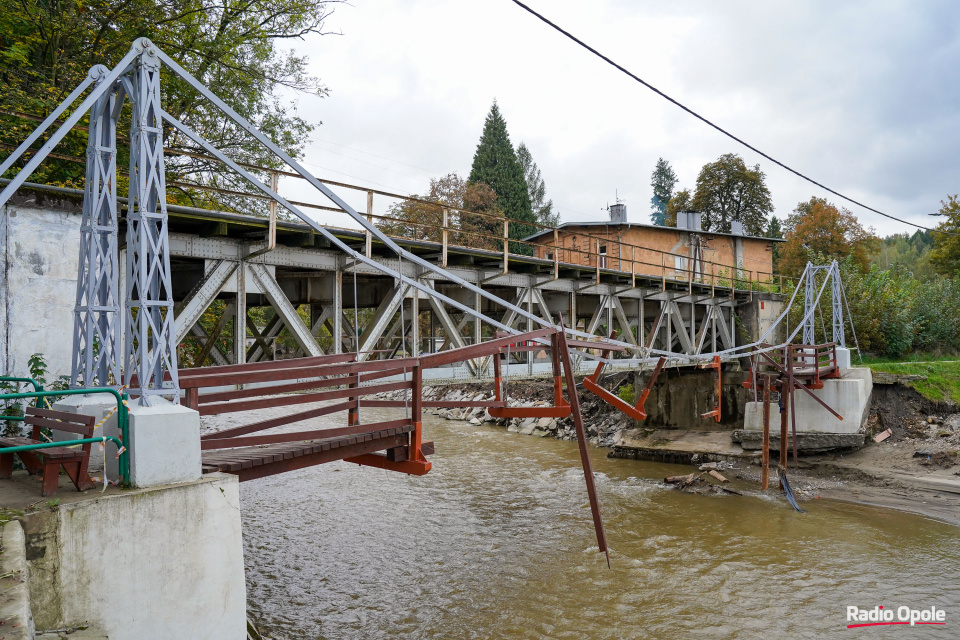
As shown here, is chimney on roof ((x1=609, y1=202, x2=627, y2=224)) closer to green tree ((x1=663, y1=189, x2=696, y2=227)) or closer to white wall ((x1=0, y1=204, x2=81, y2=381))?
green tree ((x1=663, y1=189, x2=696, y2=227))

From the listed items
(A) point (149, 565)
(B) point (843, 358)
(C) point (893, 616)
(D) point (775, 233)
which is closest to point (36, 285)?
(A) point (149, 565)

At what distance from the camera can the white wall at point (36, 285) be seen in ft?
26.2

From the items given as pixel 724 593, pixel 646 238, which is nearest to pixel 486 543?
pixel 724 593

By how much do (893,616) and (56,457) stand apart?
34.2 ft

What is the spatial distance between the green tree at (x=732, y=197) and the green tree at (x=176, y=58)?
40.2 metres

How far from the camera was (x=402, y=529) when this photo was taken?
12.8 m

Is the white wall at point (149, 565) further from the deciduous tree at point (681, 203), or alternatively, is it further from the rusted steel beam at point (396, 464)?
the deciduous tree at point (681, 203)

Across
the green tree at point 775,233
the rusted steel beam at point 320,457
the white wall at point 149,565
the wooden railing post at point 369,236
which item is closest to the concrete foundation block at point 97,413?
the white wall at point 149,565

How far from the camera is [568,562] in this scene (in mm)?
11102

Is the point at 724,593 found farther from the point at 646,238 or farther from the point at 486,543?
the point at 646,238

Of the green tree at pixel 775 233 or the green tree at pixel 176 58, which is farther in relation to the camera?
the green tree at pixel 775 233

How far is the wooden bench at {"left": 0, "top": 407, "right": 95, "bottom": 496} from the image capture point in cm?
503

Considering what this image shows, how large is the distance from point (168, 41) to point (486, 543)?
13.6 meters

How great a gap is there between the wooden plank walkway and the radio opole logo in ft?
21.9
